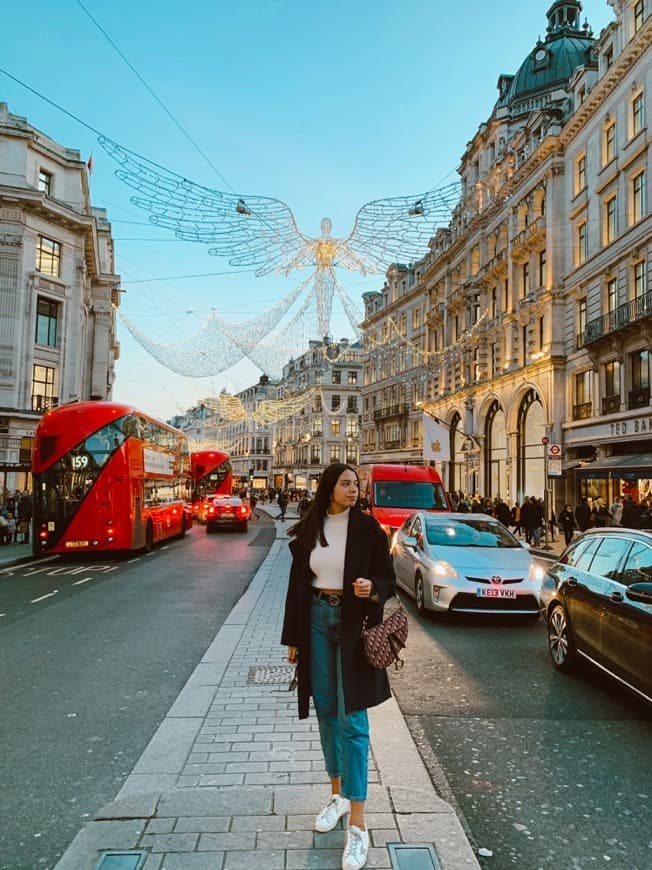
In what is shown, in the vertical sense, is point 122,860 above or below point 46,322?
below

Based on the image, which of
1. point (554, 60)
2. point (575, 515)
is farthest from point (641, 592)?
point (554, 60)

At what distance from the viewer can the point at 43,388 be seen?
37281 millimetres

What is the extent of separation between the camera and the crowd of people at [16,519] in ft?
72.8

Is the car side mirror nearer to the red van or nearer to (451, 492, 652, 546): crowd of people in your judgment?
(451, 492, 652, 546): crowd of people

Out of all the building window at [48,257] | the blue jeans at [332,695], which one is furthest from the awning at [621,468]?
the building window at [48,257]

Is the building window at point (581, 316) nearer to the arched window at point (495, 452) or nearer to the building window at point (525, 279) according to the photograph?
the building window at point (525, 279)

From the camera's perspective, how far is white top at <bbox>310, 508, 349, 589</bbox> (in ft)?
11.4

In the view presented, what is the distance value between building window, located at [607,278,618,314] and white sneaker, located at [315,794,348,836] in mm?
27852

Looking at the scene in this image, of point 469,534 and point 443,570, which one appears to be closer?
point 443,570

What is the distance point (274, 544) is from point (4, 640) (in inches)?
602

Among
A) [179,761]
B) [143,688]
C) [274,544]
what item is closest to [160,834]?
[179,761]

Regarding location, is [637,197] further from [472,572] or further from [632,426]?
[472,572]

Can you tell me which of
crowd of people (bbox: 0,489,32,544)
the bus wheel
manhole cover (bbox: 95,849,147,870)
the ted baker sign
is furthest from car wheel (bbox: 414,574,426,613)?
the ted baker sign

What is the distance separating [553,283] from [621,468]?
Result: 1377 cm
